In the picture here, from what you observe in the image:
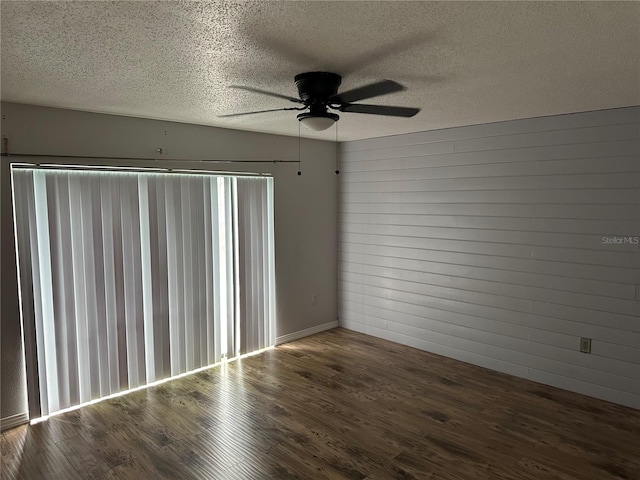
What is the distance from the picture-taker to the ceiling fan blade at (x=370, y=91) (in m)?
2.21

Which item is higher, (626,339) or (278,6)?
(278,6)

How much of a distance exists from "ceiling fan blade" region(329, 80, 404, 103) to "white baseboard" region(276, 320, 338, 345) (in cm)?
335

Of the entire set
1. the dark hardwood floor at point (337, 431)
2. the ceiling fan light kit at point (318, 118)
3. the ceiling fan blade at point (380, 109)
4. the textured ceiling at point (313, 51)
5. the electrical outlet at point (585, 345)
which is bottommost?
the dark hardwood floor at point (337, 431)

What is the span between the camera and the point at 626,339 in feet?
11.6

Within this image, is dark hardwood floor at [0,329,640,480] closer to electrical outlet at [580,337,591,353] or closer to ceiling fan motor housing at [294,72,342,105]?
electrical outlet at [580,337,591,353]

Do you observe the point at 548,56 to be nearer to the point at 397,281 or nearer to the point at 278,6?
the point at 278,6

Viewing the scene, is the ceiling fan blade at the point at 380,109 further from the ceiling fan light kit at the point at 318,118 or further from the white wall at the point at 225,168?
the white wall at the point at 225,168

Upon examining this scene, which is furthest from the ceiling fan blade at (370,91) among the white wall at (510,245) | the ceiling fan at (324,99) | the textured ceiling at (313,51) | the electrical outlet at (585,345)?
the electrical outlet at (585,345)

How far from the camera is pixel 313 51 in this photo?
2.15 meters

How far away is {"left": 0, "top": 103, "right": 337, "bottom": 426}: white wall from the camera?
3.27 metres

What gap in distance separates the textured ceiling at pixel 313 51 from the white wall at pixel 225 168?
0.26 m

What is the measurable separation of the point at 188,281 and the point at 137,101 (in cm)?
175

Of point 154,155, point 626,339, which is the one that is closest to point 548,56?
point 626,339

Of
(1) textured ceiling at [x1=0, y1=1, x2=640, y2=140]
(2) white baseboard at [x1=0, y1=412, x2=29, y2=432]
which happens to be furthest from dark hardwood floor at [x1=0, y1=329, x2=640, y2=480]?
(1) textured ceiling at [x1=0, y1=1, x2=640, y2=140]
